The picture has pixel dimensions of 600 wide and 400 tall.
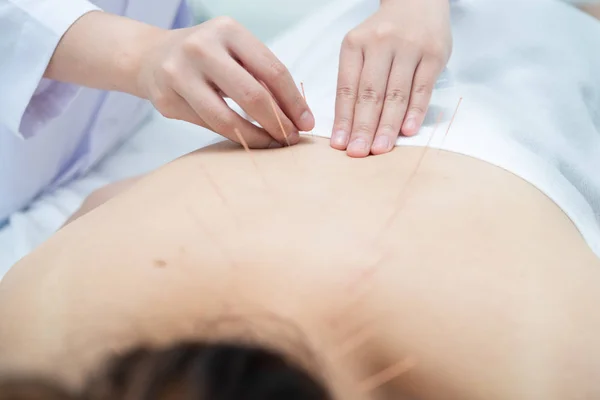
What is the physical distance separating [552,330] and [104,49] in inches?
26.7

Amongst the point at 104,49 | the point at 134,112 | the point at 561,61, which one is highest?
the point at 104,49

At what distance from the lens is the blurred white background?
68.6 inches

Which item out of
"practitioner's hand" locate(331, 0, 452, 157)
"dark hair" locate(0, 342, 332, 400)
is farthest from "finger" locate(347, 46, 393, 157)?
"dark hair" locate(0, 342, 332, 400)

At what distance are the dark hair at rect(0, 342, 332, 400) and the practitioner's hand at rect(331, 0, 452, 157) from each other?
0.43 m

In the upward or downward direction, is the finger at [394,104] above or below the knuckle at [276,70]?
below

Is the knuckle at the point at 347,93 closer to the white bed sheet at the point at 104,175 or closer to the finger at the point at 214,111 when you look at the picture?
the finger at the point at 214,111

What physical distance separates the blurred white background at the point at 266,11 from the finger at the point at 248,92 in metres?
1.05

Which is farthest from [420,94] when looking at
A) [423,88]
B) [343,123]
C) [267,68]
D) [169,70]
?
[169,70]

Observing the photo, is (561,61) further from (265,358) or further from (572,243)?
(265,358)

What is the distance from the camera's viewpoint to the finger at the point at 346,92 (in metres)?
0.78

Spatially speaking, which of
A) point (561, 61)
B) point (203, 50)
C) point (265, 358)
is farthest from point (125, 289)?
point (561, 61)

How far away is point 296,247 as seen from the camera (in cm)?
55

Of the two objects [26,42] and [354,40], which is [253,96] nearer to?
[354,40]

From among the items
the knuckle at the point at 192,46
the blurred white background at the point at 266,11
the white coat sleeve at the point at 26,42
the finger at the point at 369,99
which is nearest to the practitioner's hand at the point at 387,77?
the finger at the point at 369,99
